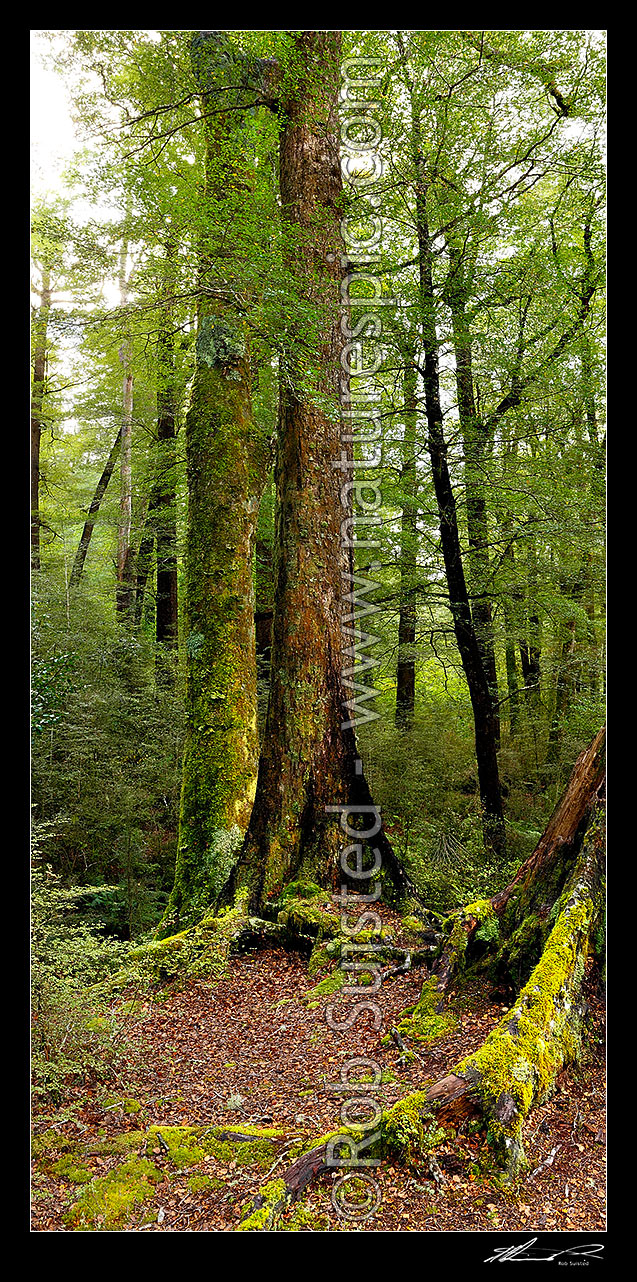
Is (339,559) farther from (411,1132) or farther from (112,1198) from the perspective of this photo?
(112,1198)

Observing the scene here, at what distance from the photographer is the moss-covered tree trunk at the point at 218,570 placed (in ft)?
17.5

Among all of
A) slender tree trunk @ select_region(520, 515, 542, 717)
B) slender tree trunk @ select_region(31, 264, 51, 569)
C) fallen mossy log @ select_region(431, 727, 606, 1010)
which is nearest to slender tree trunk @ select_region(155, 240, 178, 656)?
slender tree trunk @ select_region(31, 264, 51, 569)

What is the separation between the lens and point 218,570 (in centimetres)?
593

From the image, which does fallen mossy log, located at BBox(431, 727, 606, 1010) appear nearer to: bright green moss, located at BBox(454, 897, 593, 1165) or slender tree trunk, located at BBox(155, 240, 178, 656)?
bright green moss, located at BBox(454, 897, 593, 1165)

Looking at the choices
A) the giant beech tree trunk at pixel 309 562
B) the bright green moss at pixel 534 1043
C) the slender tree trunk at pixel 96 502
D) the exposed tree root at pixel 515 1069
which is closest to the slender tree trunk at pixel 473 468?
the giant beech tree trunk at pixel 309 562

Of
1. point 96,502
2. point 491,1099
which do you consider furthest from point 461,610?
point 96,502

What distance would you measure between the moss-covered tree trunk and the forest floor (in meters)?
1.33

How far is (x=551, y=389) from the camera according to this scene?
7.23 m

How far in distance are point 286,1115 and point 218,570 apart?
161 inches

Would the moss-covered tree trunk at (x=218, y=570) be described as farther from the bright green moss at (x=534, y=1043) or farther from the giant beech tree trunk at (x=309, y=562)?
the bright green moss at (x=534, y=1043)
